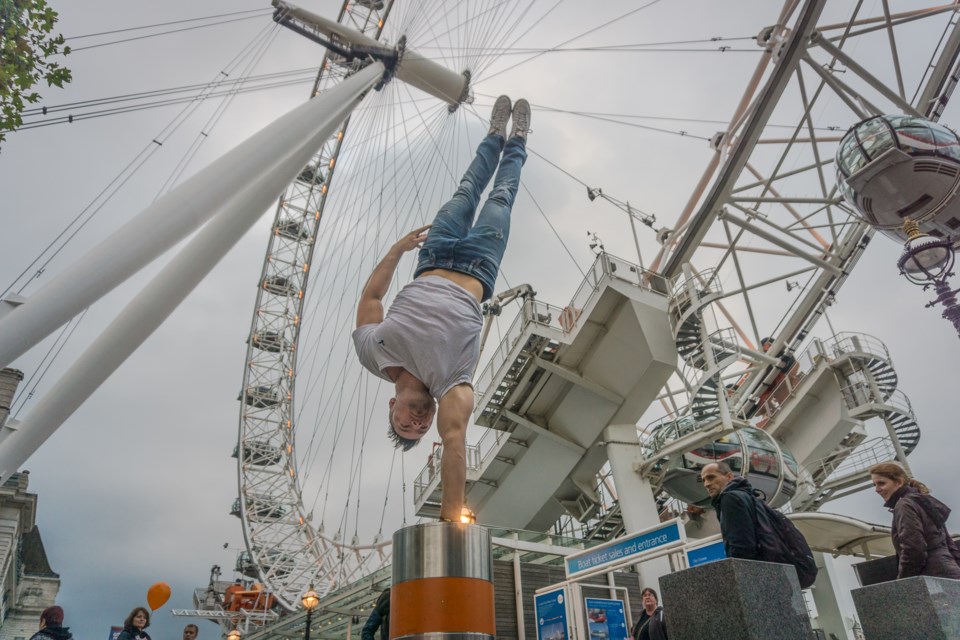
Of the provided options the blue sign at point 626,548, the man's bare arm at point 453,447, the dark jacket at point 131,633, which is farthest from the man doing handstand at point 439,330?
the blue sign at point 626,548

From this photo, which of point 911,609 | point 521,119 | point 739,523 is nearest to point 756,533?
point 739,523

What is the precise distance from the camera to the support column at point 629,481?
18.0m

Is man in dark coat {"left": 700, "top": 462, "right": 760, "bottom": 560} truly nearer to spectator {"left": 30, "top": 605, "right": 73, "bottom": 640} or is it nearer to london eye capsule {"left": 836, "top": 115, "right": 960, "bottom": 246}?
spectator {"left": 30, "top": 605, "right": 73, "bottom": 640}

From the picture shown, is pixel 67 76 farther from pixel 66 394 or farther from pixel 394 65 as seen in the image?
pixel 394 65

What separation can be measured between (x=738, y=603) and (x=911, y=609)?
1.42 m

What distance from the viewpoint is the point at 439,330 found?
136 inches

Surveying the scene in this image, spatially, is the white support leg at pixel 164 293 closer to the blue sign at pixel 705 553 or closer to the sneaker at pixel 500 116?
the sneaker at pixel 500 116

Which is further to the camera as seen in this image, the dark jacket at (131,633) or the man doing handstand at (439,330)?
the dark jacket at (131,633)

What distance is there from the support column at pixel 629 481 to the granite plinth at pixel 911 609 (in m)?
13.7

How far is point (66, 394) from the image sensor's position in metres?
5.35

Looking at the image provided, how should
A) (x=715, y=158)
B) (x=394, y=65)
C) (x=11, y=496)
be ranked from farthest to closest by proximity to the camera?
1. (x=11, y=496)
2. (x=715, y=158)
3. (x=394, y=65)

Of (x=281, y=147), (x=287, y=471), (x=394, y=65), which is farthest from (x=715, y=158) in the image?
(x=287, y=471)

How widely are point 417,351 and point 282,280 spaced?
149ft

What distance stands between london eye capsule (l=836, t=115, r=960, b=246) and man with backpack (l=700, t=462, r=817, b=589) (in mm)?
7884
